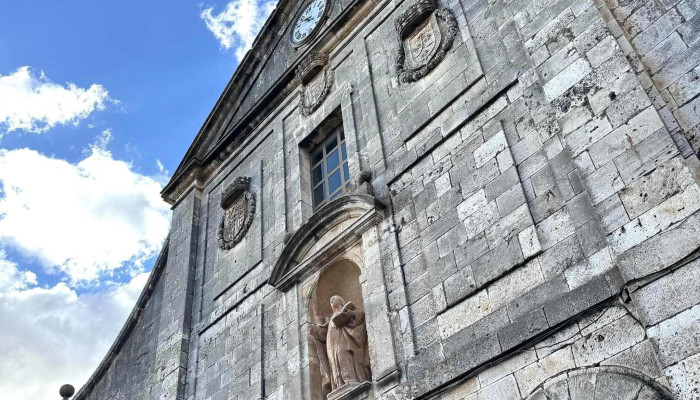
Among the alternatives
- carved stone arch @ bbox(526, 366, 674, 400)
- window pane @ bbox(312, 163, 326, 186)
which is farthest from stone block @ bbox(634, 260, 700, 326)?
window pane @ bbox(312, 163, 326, 186)

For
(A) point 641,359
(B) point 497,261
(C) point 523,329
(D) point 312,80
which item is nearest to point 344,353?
(B) point 497,261

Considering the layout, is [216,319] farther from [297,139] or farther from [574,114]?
[574,114]

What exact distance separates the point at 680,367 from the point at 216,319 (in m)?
7.19

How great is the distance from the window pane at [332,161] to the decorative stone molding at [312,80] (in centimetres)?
96

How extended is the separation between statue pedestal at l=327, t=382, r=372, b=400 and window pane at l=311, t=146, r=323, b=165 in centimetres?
434

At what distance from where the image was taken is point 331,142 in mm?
10625

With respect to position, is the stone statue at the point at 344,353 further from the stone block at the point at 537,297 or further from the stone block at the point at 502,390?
the stone block at the point at 537,297

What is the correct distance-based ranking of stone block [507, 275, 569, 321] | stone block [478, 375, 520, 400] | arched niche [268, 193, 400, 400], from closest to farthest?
stone block [478, 375, 520, 400], stone block [507, 275, 569, 321], arched niche [268, 193, 400, 400]

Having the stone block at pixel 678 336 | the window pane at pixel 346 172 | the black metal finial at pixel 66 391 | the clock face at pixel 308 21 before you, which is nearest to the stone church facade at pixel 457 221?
the stone block at pixel 678 336

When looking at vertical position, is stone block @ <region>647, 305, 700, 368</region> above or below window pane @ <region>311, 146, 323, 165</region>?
below

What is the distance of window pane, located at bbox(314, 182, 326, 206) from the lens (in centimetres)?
1021

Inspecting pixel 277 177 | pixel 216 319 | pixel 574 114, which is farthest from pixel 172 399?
pixel 574 114

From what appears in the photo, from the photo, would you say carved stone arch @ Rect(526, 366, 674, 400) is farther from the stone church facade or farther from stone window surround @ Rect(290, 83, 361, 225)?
stone window surround @ Rect(290, 83, 361, 225)

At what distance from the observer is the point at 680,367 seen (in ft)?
14.8
